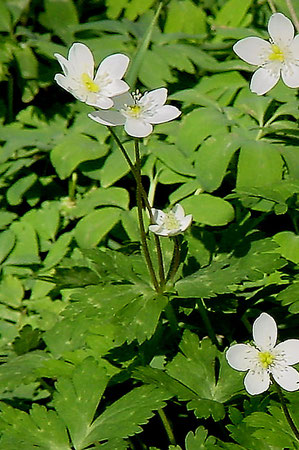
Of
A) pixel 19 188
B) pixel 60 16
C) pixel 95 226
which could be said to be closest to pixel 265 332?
pixel 95 226

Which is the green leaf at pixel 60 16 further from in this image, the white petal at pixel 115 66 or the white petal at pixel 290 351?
the white petal at pixel 290 351

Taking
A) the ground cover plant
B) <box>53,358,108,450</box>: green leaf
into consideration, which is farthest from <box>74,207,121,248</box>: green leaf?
<box>53,358,108,450</box>: green leaf

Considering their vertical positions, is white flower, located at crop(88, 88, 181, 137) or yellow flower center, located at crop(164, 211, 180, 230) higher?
white flower, located at crop(88, 88, 181, 137)

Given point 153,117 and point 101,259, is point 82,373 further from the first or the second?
point 153,117

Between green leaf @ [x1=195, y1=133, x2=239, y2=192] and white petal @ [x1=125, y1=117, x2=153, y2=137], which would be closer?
white petal @ [x1=125, y1=117, x2=153, y2=137]

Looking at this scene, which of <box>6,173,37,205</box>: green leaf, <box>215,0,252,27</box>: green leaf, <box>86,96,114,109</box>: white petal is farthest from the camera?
<box>215,0,252,27</box>: green leaf

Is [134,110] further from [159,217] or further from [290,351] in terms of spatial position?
[290,351]

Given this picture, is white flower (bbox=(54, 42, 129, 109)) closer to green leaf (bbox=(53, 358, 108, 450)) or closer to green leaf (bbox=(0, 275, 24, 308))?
green leaf (bbox=(53, 358, 108, 450))

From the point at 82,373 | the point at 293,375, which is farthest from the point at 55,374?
the point at 293,375
